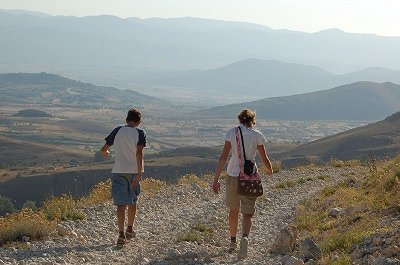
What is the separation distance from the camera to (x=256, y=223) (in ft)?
43.3

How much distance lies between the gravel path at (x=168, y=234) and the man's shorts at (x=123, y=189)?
2.48 feet

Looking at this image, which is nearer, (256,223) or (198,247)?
(198,247)

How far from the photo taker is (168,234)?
1112 centimetres

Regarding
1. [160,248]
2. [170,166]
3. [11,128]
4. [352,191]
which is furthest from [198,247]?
[11,128]

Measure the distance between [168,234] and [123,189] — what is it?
1890 millimetres

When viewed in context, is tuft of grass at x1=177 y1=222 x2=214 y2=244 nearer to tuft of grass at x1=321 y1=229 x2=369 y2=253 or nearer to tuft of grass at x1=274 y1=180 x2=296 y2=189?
tuft of grass at x1=321 y1=229 x2=369 y2=253

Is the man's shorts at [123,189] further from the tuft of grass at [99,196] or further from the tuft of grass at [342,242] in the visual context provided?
the tuft of grass at [99,196]

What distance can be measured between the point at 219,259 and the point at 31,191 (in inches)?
2375

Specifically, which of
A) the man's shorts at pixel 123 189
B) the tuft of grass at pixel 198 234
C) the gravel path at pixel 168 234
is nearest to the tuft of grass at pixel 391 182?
the gravel path at pixel 168 234

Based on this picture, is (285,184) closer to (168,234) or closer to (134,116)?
(168,234)

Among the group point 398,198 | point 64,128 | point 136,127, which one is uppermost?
point 136,127

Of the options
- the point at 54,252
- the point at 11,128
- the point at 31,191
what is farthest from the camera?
the point at 11,128

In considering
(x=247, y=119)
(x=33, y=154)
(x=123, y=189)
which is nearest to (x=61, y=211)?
(x=123, y=189)

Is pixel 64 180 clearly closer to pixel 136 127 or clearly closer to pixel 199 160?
pixel 199 160
